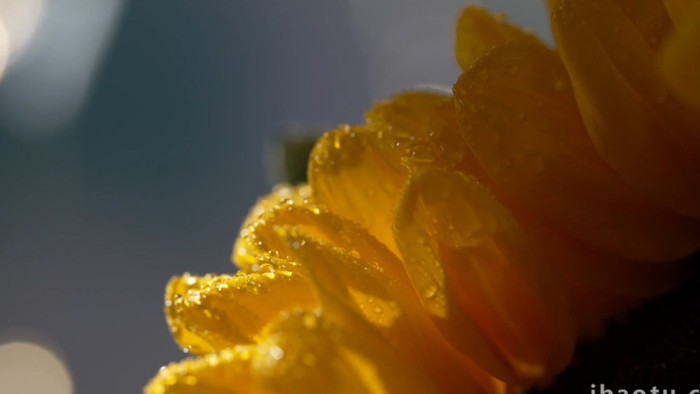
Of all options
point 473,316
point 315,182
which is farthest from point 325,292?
point 315,182

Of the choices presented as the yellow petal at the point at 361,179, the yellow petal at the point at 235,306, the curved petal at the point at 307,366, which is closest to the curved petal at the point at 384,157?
the yellow petal at the point at 361,179

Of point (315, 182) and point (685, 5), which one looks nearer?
point (685, 5)

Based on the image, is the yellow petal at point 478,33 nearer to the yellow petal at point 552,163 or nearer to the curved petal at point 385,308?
the yellow petal at point 552,163

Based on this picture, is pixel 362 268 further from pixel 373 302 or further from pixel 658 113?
pixel 658 113

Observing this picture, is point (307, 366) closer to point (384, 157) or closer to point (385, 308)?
point (385, 308)

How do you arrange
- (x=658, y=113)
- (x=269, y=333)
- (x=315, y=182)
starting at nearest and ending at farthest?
(x=269, y=333)
(x=658, y=113)
(x=315, y=182)

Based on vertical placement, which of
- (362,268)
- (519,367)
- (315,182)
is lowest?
(519,367)

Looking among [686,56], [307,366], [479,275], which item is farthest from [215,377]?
[686,56]
